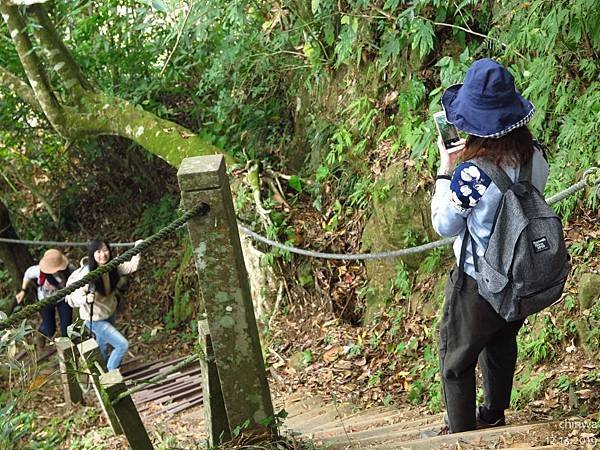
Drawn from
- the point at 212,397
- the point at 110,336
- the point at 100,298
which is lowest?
the point at 110,336

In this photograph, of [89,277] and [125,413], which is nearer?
[89,277]

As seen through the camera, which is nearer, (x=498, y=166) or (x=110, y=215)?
(x=498, y=166)

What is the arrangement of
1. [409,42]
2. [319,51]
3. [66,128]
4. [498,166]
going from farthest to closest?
[66,128] < [319,51] < [409,42] < [498,166]

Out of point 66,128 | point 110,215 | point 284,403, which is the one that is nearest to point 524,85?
point 284,403

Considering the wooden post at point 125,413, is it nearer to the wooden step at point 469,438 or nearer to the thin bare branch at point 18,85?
the wooden step at point 469,438

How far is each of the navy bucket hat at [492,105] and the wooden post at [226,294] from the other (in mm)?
1090

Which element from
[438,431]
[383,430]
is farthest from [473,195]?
[383,430]

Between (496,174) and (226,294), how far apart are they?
1271mm

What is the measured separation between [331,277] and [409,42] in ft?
8.76

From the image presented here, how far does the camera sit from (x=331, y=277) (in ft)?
24.4

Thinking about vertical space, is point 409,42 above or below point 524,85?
above

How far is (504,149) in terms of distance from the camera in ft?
9.02

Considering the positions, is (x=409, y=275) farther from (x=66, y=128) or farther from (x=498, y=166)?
(x=66, y=128)

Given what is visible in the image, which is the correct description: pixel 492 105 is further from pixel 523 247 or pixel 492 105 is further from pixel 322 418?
pixel 322 418
